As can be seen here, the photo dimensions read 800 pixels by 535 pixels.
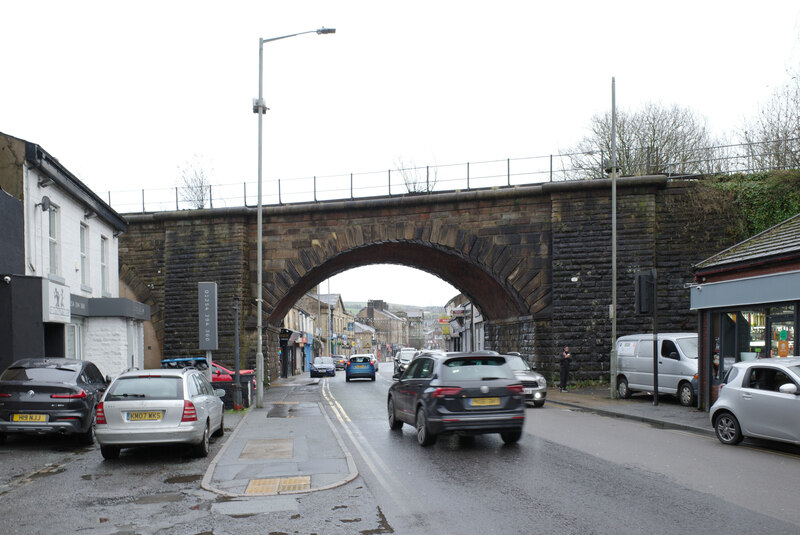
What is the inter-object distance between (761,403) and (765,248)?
5.58 metres

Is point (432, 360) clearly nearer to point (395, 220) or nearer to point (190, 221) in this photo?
point (395, 220)

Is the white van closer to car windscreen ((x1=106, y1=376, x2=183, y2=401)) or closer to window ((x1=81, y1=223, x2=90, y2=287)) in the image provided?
car windscreen ((x1=106, y1=376, x2=183, y2=401))

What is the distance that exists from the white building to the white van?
14.9 metres

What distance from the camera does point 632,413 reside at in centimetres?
1691

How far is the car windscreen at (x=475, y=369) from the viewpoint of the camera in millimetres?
11469

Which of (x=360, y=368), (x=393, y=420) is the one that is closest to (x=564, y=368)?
(x=393, y=420)

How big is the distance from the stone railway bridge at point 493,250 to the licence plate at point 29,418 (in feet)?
60.9

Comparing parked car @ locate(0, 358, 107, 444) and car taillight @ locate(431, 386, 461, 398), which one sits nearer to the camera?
car taillight @ locate(431, 386, 461, 398)

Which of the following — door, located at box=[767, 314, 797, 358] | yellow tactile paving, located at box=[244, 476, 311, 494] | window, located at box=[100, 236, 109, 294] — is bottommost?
yellow tactile paving, located at box=[244, 476, 311, 494]

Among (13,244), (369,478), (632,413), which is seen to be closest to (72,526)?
(369,478)

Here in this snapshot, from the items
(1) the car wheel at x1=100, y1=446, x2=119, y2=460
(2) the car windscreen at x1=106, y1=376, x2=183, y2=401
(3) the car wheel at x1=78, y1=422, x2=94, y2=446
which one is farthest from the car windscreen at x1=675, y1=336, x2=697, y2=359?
(3) the car wheel at x1=78, y1=422, x2=94, y2=446

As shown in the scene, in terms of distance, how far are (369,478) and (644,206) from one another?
21882 millimetres

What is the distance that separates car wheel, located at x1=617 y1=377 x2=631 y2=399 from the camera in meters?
21.6


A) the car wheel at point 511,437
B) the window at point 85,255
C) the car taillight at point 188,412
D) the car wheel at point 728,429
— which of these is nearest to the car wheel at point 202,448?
the car taillight at point 188,412
